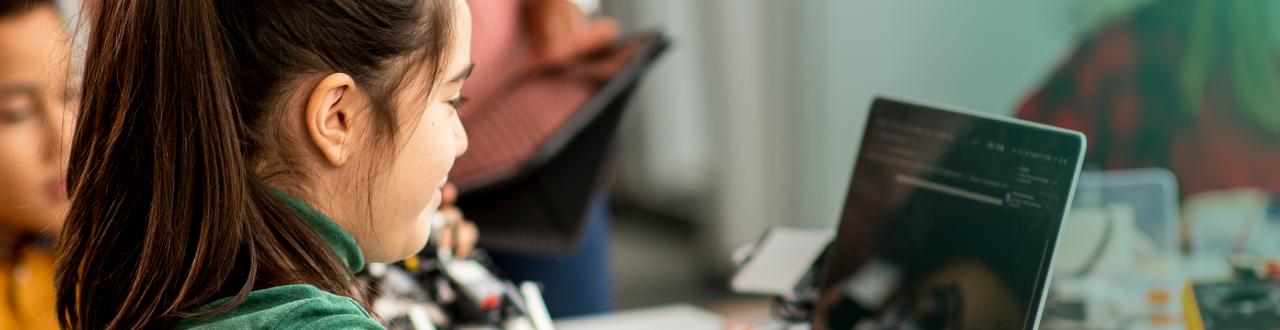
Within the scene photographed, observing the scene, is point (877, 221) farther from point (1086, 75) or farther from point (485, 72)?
point (485, 72)

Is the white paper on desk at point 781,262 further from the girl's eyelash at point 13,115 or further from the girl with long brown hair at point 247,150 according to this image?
the girl's eyelash at point 13,115

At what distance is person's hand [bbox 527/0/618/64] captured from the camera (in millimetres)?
1640

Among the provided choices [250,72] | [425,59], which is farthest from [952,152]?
[250,72]

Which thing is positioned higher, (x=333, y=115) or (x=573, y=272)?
(x=333, y=115)

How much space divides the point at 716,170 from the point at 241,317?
267 centimetres

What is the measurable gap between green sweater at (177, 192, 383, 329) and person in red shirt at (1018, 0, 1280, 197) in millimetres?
845

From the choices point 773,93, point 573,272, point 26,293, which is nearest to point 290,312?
point 26,293

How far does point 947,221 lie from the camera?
3.13 ft

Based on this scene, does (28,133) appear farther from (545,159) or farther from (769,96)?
(769,96)

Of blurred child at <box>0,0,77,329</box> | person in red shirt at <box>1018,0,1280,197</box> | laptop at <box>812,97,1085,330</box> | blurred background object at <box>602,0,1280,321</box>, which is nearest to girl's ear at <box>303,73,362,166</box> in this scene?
laptop at <box>812,97,1085,330</box>

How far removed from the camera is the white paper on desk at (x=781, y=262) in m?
1.17

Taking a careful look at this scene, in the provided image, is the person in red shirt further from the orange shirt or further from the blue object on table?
the orange shirt

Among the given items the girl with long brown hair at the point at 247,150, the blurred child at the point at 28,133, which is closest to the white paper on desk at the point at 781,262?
the girl with long brown hair at the point at 247,150

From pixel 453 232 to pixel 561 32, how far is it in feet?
1.48
